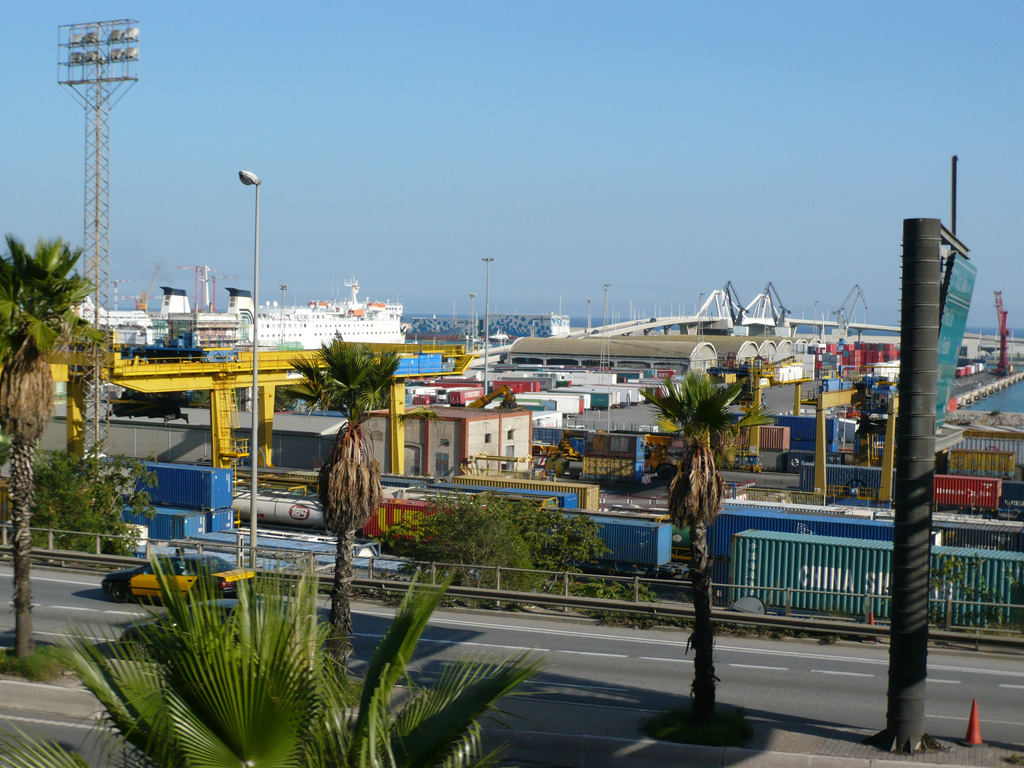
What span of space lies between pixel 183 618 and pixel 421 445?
4407 cm

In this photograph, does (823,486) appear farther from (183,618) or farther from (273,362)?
(183,618)

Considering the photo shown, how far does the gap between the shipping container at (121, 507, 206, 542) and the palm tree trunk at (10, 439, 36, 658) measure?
1728 centimetres

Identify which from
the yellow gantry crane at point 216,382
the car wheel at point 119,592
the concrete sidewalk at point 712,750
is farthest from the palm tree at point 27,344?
the yellow gantry crane at point 216,382

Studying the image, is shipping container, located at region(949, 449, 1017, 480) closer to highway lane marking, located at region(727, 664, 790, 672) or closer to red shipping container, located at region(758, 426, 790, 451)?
red shipping container, located at region(758, 426, 790, 451)

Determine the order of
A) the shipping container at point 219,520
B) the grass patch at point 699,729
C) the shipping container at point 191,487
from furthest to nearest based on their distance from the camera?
the shipping container at point 191,487 → the shipping container at point 219,520 → the grass patch at point 699,729

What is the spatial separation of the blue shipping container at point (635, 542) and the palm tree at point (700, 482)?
50.6ft

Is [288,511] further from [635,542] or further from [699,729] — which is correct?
[699,729]

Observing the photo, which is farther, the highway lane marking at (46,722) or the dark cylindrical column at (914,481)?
the highway lane marking at (46,722)

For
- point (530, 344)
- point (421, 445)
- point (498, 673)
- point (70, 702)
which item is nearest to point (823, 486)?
point (421, 445)

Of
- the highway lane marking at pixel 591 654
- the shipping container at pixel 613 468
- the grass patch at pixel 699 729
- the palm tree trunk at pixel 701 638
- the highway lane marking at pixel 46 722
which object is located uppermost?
the palm tree trunk at pixel 701 638

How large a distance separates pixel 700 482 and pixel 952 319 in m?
4.09

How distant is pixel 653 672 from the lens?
1664 centimetres

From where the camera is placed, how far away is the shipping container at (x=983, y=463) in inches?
1960

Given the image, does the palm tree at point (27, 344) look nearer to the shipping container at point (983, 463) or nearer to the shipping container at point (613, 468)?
the shipping container at point (613, 468)
